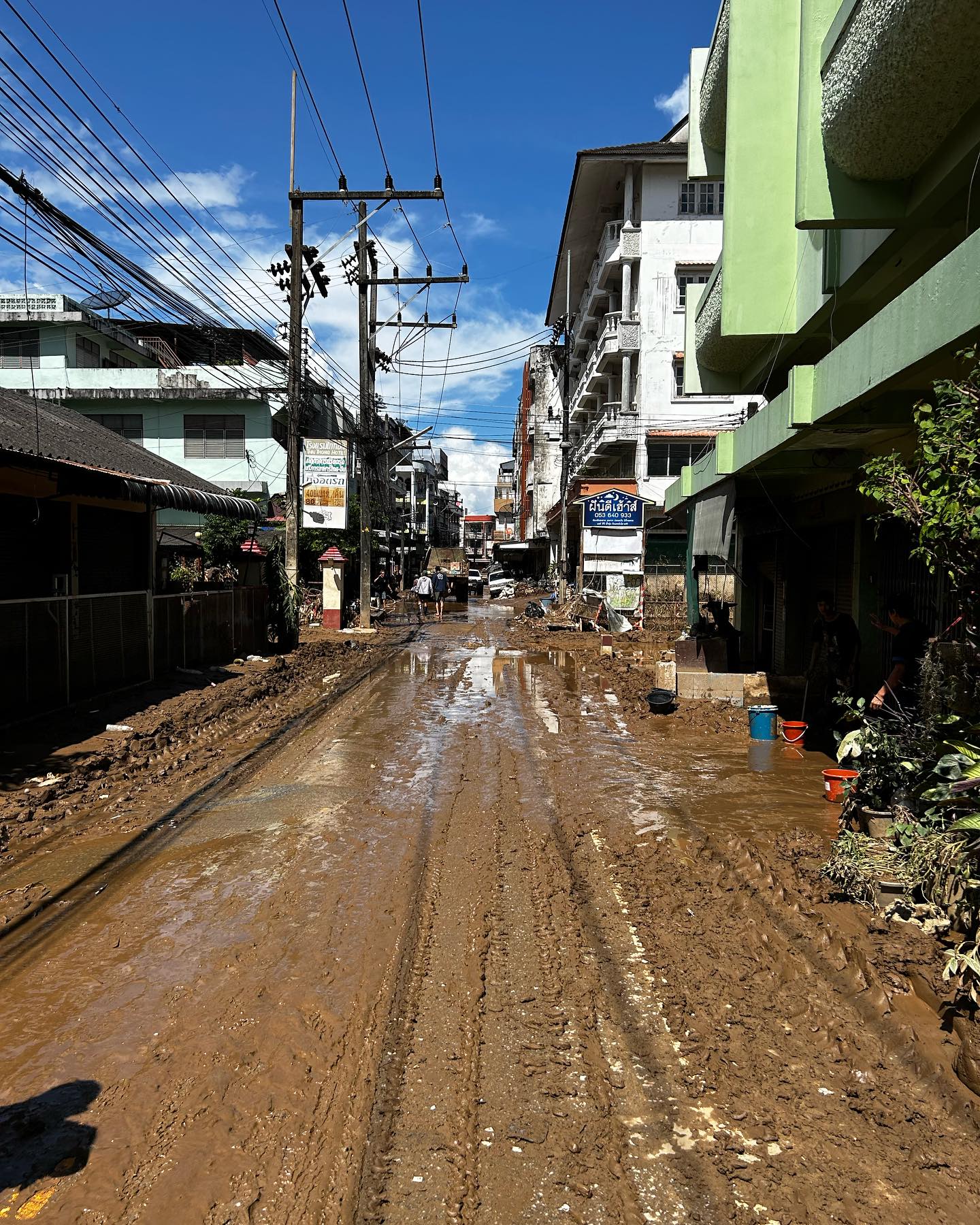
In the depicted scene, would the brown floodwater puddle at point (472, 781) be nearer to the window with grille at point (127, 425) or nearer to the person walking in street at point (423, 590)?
the person walking in street at point (423, 590)

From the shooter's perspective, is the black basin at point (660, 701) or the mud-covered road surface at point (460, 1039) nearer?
the mud-covered road surface at point (460, 1039)

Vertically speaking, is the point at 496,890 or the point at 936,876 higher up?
the point at 936,876

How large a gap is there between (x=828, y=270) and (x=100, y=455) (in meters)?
12.7

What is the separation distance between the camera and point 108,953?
4.93 m

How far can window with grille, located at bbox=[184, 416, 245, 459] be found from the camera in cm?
3331

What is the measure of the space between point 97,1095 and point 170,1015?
0.63m

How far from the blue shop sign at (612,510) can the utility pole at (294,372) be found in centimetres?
1129

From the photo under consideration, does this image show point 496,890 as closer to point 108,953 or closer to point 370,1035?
point 370,1035

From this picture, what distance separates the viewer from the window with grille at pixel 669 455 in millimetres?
34031

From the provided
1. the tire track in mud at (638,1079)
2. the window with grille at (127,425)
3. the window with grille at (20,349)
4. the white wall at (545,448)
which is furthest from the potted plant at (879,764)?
the white wall at (545,448)

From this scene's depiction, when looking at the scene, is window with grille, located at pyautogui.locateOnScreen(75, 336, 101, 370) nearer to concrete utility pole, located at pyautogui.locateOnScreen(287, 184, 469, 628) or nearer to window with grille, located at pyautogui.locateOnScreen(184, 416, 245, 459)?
window with grille, located at pyautogui.locateOnScreen(184, 416, 245, 459)

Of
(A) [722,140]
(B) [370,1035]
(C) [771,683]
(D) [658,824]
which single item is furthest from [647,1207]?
(A) [722,140]

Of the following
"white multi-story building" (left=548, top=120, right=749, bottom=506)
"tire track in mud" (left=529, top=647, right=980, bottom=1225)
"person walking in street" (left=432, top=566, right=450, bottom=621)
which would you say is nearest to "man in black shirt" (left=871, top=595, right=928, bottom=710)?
"tire track in mud" (left=529, top=647, right=980, bottom=1225)

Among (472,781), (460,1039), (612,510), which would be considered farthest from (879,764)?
(612,510)
